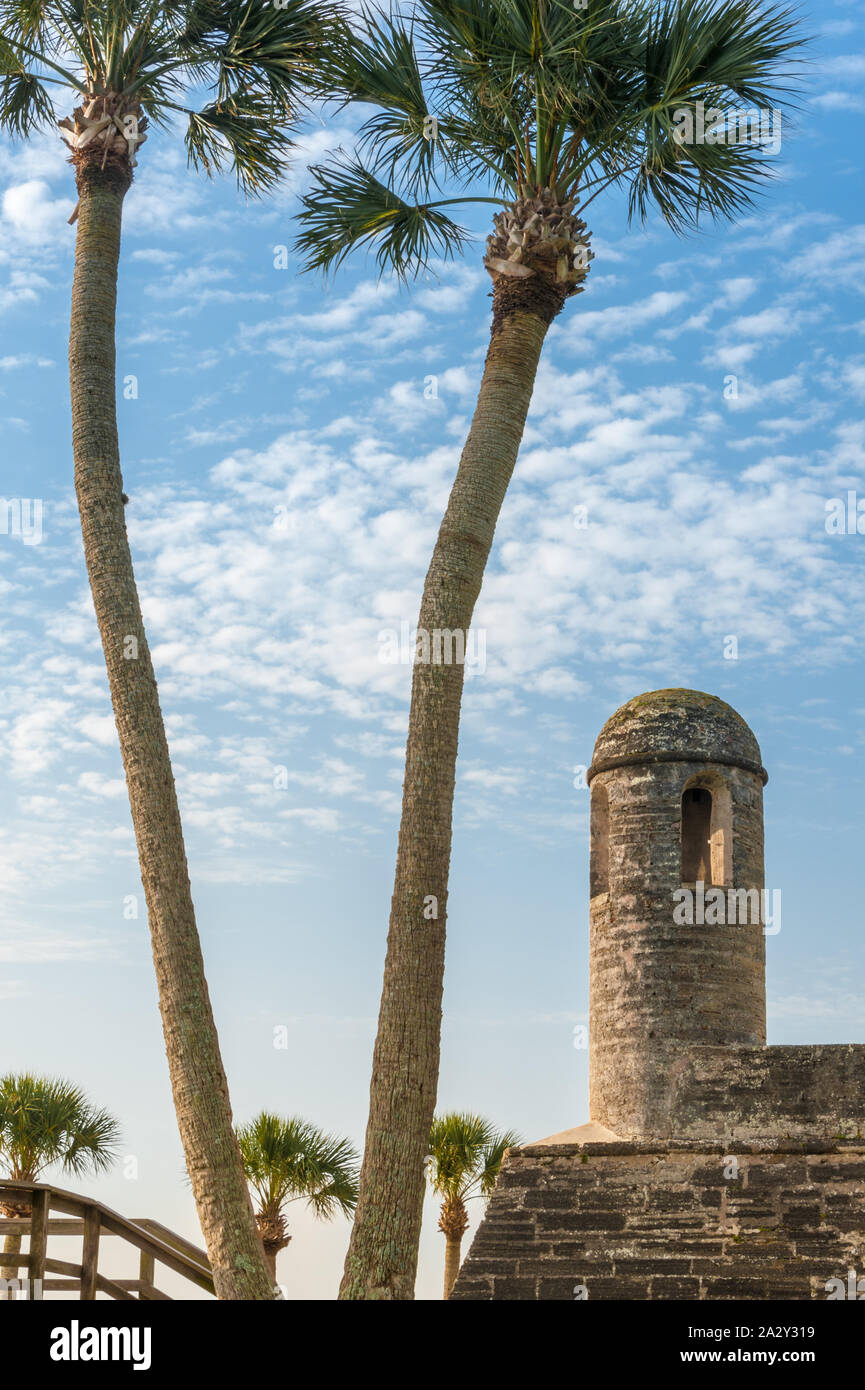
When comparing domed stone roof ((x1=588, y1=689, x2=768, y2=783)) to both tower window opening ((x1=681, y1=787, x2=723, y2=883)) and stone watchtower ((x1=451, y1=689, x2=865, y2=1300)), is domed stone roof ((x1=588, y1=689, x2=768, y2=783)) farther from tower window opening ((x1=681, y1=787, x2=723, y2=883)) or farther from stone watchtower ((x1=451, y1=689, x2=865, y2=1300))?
tower window opening ((x1=681, y1=787, x2=723, y2=883))

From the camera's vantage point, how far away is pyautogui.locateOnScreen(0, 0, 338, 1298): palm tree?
36.1ft

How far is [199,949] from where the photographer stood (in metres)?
11.5

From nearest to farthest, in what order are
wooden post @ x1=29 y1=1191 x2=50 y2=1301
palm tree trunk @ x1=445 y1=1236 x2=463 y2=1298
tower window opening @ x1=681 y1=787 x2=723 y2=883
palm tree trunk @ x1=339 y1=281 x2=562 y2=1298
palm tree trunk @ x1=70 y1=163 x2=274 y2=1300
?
palm tree trunk @ x1=339 y1=281 x2=562 y2=1298 < palm tree trunk @ x1=70 y1=163 x2=274 y2=1300 < wooden post @ x1=29 y1=1191 x2=50 y2=1301 < tower window opening @ x1=681 y1=787 x2=723 y2=883 < palm tree trunk @ x1=445 y1=1236 x2=463 y2=1298

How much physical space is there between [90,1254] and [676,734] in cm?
799

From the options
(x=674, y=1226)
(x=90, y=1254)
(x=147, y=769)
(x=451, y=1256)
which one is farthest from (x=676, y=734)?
(x=451, y=1256)

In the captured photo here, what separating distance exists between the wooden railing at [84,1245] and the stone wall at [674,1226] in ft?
13.6

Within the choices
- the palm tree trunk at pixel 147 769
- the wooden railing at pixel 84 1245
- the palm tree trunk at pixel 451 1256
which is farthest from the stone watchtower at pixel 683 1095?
the palm tree trunk at pixel 451 1256

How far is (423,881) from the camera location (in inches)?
430

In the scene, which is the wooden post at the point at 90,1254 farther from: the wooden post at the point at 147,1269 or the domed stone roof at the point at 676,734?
the domed stone roof at the point at 676,734

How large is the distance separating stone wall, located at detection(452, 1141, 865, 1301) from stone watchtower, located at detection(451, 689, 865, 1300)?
0.03 feet

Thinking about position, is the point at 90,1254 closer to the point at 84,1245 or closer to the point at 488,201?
the point at 84,1245

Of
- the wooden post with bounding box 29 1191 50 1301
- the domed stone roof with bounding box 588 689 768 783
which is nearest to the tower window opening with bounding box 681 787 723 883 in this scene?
the domed stone roof with bounding box 588 689 768 783

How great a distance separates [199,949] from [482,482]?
4.25 m
